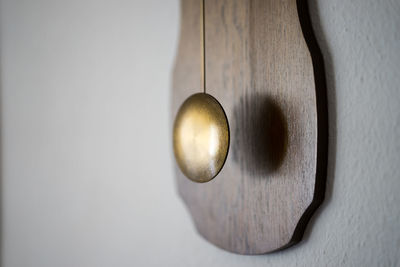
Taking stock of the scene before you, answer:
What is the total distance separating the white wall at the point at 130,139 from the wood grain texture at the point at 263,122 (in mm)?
31

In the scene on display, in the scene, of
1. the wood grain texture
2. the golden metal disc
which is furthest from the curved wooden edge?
the golden metal disc

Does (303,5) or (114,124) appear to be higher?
(303,5)

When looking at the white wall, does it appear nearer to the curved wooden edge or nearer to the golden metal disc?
the curved wooden edge

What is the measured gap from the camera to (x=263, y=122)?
0.53 meters

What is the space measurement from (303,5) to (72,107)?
0.67 m

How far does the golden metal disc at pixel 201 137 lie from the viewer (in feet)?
1.57

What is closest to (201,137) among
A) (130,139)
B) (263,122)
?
(263,122)

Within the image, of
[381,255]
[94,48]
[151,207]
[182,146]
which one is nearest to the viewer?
[381,255]

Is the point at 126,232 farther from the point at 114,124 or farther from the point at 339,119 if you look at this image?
the point at 339,119

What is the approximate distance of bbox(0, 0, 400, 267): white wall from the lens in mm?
439

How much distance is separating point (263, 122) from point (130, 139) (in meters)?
0.37

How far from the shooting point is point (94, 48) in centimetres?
89

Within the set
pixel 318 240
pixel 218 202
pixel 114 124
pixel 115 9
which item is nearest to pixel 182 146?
pixel 218 202

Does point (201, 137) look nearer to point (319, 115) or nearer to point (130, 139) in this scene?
point (319, 115)
